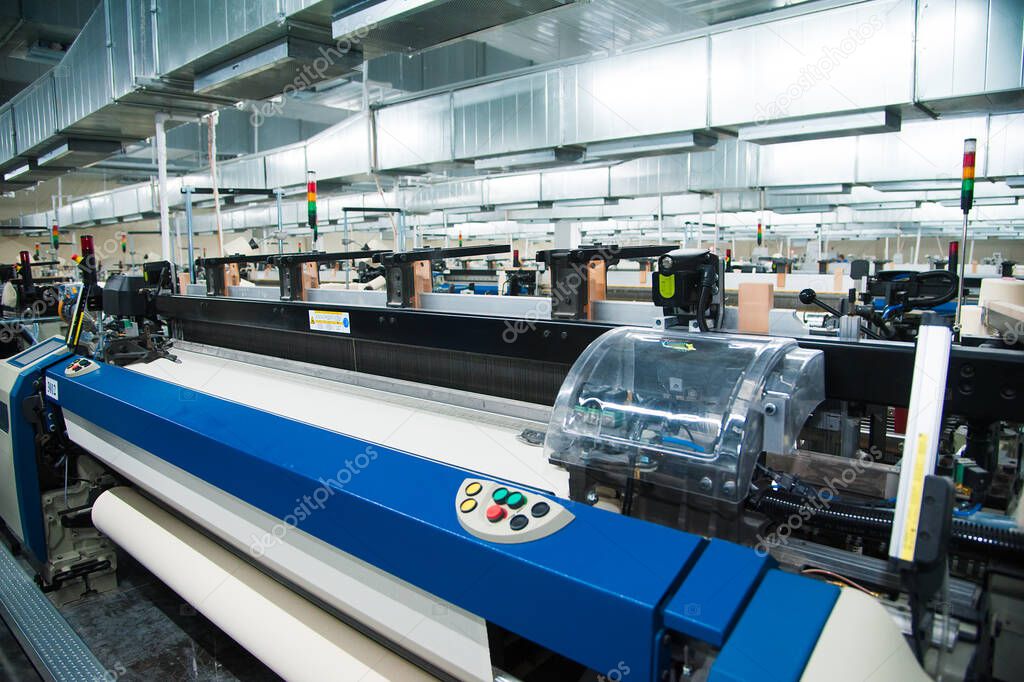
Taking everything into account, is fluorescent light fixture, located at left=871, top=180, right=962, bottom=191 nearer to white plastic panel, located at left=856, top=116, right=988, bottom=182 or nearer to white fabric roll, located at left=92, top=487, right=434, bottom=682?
white plastic panel, located at left=856, top=116, right=988, bottom=182

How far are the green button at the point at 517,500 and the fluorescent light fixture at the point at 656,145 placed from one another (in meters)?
3.49

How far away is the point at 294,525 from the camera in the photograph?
1.38 meters

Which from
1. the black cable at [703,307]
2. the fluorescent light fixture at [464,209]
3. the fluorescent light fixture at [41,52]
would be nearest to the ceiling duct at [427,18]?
the black cable at [703,307]

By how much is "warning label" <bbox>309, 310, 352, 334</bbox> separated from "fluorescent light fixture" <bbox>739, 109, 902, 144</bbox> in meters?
2.81

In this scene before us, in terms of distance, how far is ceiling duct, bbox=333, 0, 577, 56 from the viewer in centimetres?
181

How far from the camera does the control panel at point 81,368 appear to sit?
236 centimetres

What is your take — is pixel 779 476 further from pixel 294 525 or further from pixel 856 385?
pixel 294 525

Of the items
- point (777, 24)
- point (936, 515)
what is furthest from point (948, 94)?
point (936, 515)

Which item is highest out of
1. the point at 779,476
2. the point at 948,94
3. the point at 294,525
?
the point at 948,94

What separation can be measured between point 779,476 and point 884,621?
34cm

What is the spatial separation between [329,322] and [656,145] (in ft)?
9.31

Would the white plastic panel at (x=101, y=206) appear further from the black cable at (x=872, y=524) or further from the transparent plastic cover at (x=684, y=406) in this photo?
the black cable at (x=872, y=524)

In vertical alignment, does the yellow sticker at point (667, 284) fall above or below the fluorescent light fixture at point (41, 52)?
below

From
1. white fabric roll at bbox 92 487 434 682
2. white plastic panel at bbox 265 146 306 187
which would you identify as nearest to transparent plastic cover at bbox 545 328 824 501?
white fabric roll at bbox 92 487 434 682
